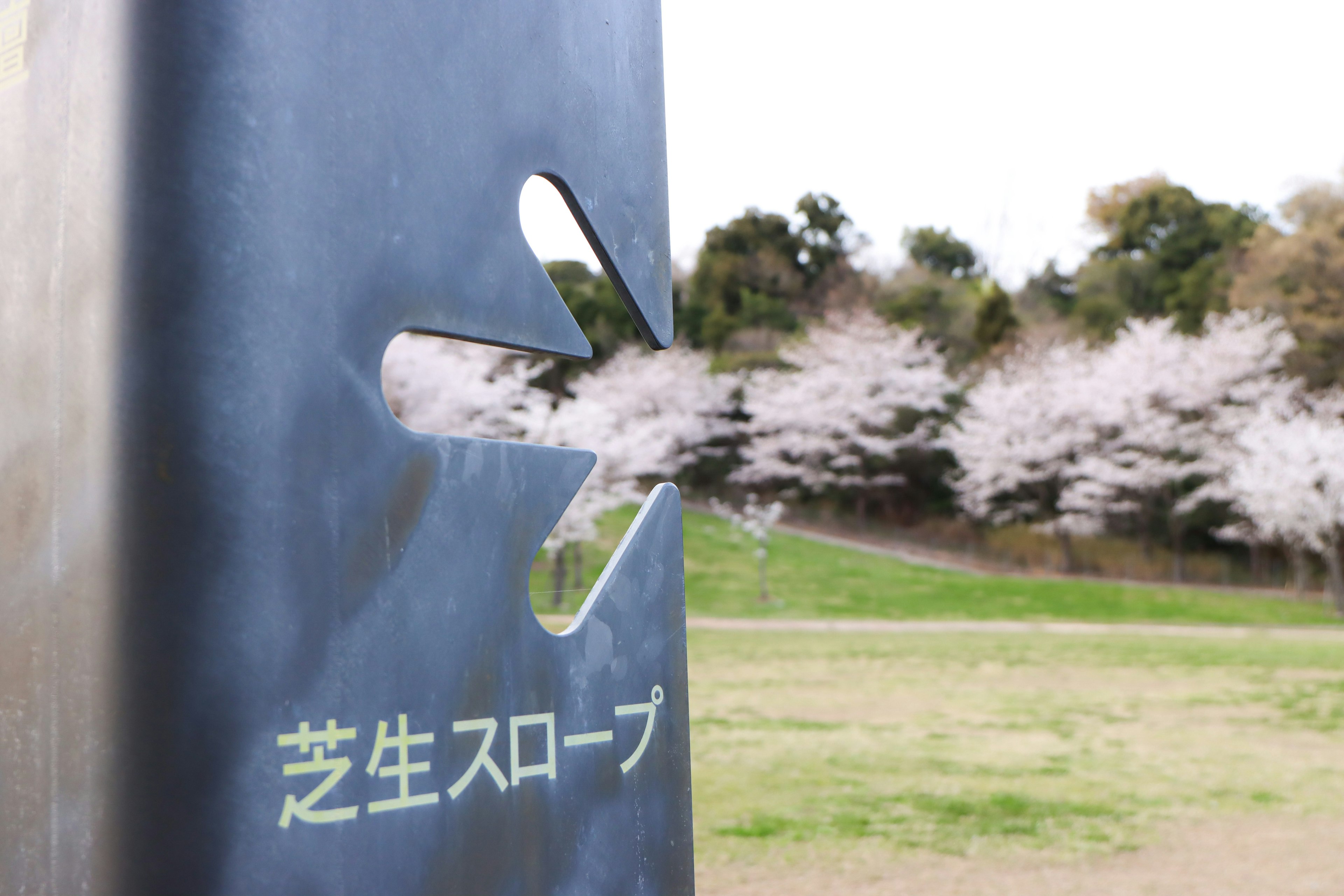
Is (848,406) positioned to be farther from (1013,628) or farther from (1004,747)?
(1004,747)

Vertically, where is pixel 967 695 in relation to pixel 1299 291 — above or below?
below

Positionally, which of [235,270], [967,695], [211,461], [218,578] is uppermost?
[235,270]

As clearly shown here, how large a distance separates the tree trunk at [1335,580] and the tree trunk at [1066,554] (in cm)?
516

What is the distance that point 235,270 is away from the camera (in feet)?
3.77

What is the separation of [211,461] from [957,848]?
4608 millimetres

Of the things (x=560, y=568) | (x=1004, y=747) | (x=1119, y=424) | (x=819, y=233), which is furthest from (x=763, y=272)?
(x=1004, y=747)

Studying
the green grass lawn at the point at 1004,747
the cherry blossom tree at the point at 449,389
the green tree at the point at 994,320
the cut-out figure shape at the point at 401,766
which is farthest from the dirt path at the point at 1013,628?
the cut-out figure shape at the point at 401,766

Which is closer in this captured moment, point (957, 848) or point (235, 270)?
point (235, 270)

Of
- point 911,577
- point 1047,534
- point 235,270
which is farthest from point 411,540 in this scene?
point 1047,534

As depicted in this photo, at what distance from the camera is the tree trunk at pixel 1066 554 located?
23875mm

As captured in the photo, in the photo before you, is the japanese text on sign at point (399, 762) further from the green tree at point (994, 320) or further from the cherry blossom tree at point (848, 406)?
the green tree at point (994, 320)

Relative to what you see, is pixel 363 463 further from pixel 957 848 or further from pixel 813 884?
pixel 957 848

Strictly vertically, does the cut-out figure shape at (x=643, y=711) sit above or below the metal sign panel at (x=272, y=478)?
below

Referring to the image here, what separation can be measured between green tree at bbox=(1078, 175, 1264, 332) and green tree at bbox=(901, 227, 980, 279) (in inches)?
179
